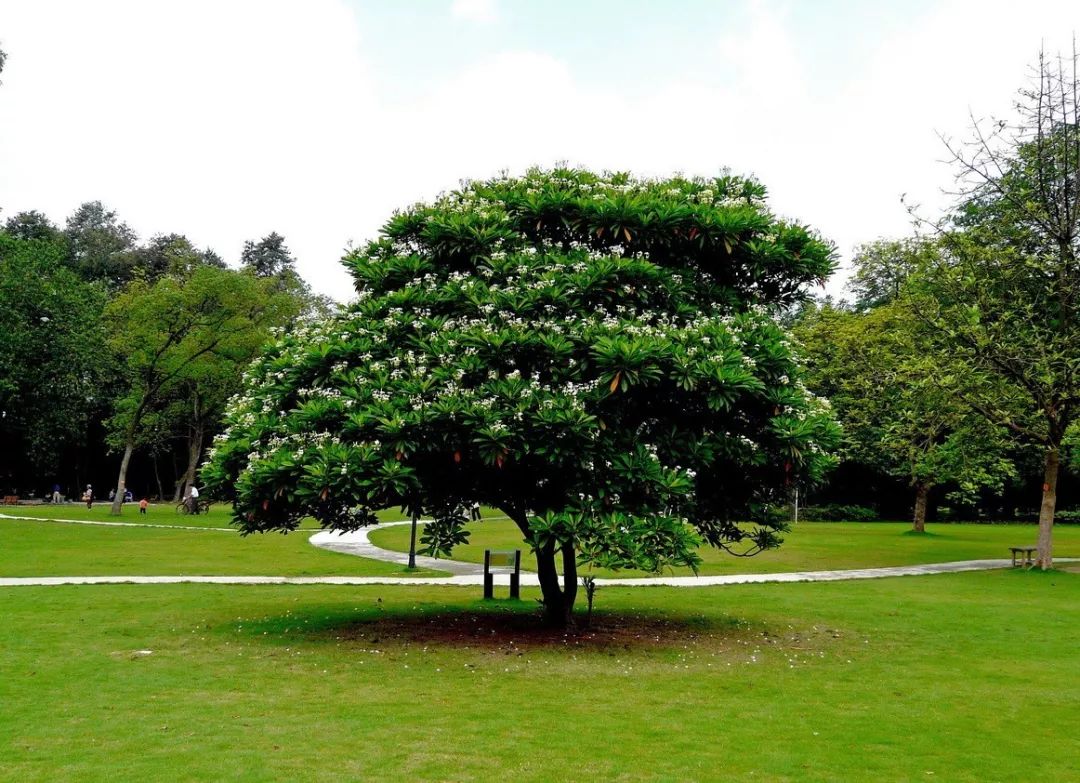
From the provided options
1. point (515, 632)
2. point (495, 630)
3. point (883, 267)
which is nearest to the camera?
point (515, 632)

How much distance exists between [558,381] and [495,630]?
482 centimetres

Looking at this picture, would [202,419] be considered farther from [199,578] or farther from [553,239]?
[553,239]

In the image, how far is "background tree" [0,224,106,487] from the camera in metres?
45.3

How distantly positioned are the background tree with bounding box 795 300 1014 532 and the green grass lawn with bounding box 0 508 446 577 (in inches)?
559

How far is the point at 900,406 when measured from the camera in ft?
118

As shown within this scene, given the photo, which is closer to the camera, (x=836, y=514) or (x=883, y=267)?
(x=883, y=267)

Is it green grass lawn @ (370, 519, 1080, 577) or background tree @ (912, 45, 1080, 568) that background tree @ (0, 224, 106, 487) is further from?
background tree @ (912, 45, 1080, 568)

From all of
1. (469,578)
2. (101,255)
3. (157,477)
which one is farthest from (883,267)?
(101,255)

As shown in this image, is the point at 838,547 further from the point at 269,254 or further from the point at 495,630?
the point at 269,254

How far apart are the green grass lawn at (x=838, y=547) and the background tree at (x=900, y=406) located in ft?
8.28

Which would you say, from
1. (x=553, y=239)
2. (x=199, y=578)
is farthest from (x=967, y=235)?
(x=199, y=578)

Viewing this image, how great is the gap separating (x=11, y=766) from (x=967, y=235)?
29.5 meters

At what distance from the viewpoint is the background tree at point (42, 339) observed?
149 feet

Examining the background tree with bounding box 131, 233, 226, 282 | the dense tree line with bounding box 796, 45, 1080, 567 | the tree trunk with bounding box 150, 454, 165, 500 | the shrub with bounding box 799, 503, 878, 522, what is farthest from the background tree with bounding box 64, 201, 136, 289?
the dense tree line with bounding box 796, 45, 1080, 567
